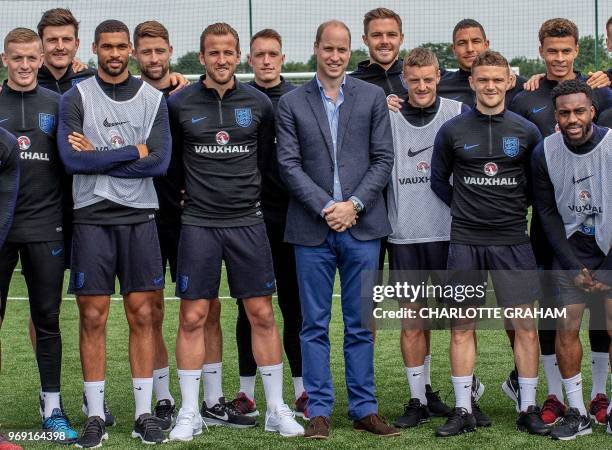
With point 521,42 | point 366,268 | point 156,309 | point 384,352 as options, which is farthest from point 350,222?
point 521,42

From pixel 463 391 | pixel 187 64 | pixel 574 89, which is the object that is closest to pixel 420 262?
pixel 463 391

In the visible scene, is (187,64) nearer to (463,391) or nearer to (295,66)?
(295,66)

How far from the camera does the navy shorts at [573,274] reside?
5.66m

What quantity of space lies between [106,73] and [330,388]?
2049 millimetres

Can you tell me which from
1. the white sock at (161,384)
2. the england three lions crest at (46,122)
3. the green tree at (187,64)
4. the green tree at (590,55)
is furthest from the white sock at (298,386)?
the green tree at (590,55)

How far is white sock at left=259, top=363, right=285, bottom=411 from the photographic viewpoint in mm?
5824

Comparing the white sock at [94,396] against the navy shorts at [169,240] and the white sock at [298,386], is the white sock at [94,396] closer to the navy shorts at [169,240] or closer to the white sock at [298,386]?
the navy shorts at [169,240]

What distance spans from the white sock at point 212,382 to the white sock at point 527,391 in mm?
1715

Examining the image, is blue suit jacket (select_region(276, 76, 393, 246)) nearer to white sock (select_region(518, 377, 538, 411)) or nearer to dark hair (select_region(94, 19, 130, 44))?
dark hair (select_region(94, 19, 130, 44))

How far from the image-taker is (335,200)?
566 centimetres

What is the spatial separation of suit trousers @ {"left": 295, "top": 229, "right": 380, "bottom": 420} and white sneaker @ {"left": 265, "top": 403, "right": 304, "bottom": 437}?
0.11m

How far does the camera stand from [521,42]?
45.5ft

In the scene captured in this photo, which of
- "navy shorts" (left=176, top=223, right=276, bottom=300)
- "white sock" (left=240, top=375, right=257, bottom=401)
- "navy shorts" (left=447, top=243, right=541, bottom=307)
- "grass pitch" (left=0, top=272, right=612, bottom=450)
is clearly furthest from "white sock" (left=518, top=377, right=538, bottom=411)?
"white sock" (left=240, top=375, right=257, bottom=401)

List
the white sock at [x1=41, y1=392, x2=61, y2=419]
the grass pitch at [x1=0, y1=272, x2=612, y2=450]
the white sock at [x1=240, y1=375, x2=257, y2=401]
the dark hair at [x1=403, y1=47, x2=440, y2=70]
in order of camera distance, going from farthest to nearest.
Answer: the white sock at [x1=240, y1=375, x2=257, y2=401]
the dark hair at [x1=403, y1=47, x2=440, y2=70]
the white sock at [x1=41, y1=392, x2=61, y2=419]
the grass pitch at [x1=0, y1=272, x2=612, y2=450]
